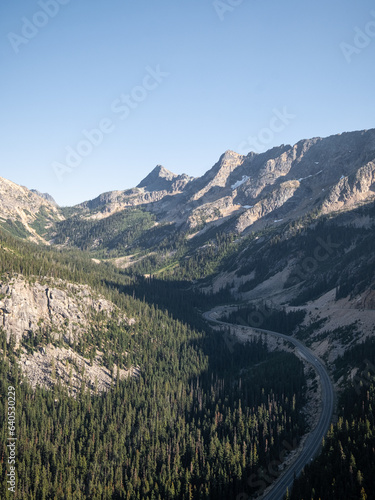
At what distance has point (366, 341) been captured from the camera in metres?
123

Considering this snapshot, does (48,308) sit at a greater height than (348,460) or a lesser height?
greater

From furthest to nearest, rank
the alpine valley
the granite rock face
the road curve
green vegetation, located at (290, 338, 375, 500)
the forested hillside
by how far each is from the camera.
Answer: the granite rock face, the forested hillside, the alpine valley, the road curve, green vegetation, located at (290, 338, 375, 500)

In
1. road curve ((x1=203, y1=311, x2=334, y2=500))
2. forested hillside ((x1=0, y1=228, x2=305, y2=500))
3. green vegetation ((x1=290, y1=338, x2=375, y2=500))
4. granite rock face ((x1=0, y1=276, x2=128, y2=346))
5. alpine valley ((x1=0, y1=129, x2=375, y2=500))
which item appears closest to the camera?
green vegetation ((x1=290, y1=338, x2=375, y2=500))

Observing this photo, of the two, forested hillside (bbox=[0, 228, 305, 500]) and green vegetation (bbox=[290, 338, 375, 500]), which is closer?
green vegetation (bbox=[290, 338, 375, 500])

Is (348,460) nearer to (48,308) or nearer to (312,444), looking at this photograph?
(312,444)

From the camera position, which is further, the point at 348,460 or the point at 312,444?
the point at 312,444

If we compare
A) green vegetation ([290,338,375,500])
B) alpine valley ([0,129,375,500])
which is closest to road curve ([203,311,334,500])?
alpine valley ([0,129,375,500])

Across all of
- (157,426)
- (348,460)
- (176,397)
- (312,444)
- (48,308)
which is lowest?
(312,444)

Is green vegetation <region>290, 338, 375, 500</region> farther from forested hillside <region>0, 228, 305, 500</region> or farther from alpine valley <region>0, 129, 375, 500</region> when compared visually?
forested hillside <region>0, 228, 305, 500</region>

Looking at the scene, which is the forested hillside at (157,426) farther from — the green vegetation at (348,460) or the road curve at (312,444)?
the green vegetation at (348,460)

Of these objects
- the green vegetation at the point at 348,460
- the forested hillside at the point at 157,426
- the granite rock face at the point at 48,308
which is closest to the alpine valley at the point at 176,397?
the green vegetation at the point at 348,460

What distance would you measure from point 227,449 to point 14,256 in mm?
136367

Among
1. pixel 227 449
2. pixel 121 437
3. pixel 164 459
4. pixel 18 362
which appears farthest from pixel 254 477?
pixel 18 362

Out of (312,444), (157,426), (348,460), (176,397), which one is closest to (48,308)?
(176,397)
